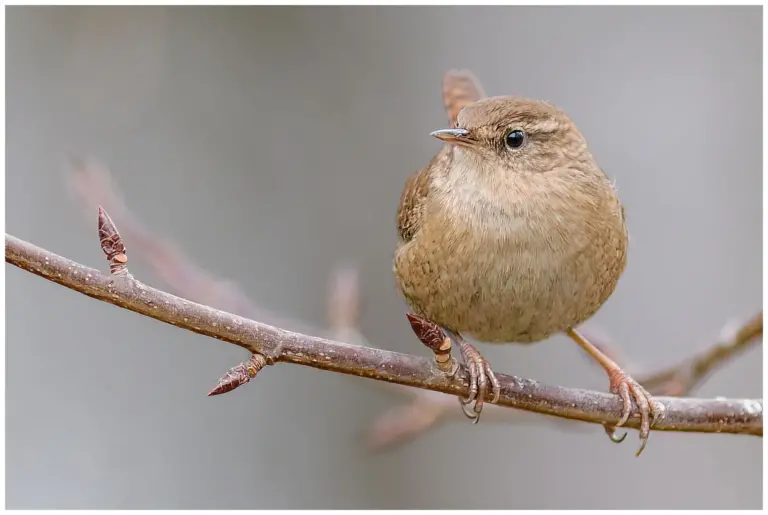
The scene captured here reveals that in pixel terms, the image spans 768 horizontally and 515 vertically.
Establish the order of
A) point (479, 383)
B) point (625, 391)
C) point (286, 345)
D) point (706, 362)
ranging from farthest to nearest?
1. point (706, 362)
2. point (625, 391)
3. point (479, 383)
4. point (286, 345)

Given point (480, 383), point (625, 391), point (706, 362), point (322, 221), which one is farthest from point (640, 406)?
point (322, 221)

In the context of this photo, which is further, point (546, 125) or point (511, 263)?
point (546, 125)

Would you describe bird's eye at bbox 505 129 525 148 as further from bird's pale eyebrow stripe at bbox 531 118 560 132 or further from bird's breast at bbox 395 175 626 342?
bird's breast at bbox 395 175 626 342

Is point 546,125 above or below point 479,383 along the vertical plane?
above

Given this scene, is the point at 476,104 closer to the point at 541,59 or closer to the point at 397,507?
the point at 541,59

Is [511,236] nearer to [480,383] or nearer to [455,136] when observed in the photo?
[455,136]

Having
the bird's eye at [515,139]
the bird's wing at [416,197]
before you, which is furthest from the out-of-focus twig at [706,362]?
the bird's wing at [416,197]
